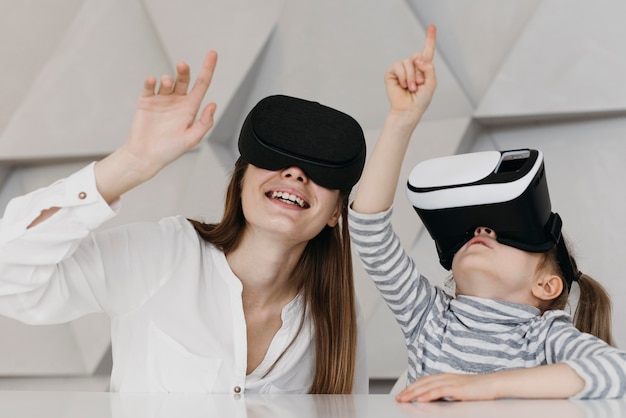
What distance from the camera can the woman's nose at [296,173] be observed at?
5.07ft

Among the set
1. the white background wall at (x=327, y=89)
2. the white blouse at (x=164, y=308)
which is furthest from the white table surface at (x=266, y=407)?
the white background wall at (x=327, y=89)

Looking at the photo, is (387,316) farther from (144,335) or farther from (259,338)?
(144,335)

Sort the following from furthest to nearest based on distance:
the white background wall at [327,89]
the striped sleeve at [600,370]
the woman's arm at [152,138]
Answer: the white background wall at [327,89], the woman's arm at [152,138], the striped sleeve at [600,370]

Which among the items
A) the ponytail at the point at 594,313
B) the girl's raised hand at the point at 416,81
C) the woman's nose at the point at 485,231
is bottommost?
the ponytail at the point at 594,313

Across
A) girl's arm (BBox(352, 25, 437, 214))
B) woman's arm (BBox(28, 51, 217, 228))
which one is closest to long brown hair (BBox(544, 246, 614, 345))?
girl's arm (BBox(352, 25, 437, 214))

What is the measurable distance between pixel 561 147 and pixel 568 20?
34 cm

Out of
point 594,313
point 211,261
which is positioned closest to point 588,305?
point 594,313

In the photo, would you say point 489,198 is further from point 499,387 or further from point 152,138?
point 152,138

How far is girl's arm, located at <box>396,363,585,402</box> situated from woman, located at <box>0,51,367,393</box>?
46 cm

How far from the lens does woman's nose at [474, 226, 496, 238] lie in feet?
4.93

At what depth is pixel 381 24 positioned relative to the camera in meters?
2.50

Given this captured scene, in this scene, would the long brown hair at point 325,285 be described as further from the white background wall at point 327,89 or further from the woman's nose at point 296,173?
the white background wall at point 327,89

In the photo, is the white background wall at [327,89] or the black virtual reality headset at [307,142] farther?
the white background wall at [327,89]

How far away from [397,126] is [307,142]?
19cm
